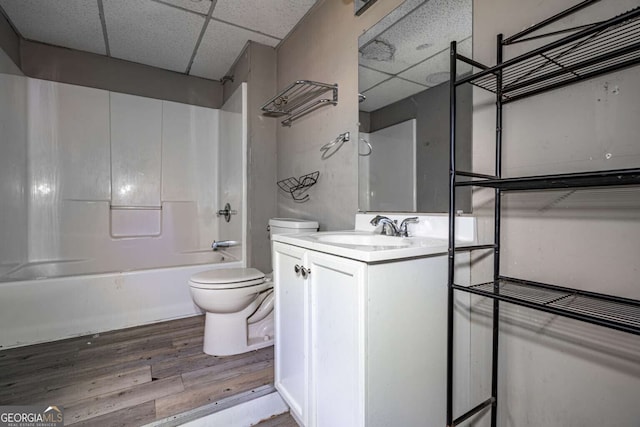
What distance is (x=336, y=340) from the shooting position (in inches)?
36.5

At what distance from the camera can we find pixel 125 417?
48.2 inches

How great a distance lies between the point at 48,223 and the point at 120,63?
1.55 m

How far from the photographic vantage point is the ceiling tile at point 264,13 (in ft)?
6.22

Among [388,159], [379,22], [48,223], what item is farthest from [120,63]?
[388,159]

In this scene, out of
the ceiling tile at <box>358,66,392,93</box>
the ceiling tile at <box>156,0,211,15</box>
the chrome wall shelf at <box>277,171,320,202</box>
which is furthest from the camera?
the chrome wall shelf at <box>277,171,320,202</box>

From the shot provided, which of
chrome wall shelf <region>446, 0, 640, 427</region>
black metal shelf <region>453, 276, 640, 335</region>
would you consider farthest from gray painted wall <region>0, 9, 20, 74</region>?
black metal shelf <region>453, 276, 640, 335</region>

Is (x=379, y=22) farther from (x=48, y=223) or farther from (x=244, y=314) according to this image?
(x=48, y=223)

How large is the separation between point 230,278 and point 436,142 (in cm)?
133

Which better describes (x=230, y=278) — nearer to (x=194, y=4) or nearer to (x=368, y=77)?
(x=368, y=77)

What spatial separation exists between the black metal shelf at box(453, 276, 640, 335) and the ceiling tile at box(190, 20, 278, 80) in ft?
7.65

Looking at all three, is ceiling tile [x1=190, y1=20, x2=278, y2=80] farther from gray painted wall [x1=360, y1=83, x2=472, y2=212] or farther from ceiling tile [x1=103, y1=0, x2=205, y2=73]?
gray painted wall [x1=360, y1=83, x2=472, y2=212]

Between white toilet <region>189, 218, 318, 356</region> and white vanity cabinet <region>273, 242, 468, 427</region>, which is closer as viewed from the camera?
white vanity cabinet <region>273, 242, 468, 427</region>

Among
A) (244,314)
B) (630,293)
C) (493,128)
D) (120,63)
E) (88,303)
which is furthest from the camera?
(120,63)

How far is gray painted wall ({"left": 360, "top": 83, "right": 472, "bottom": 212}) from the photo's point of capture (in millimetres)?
1117
